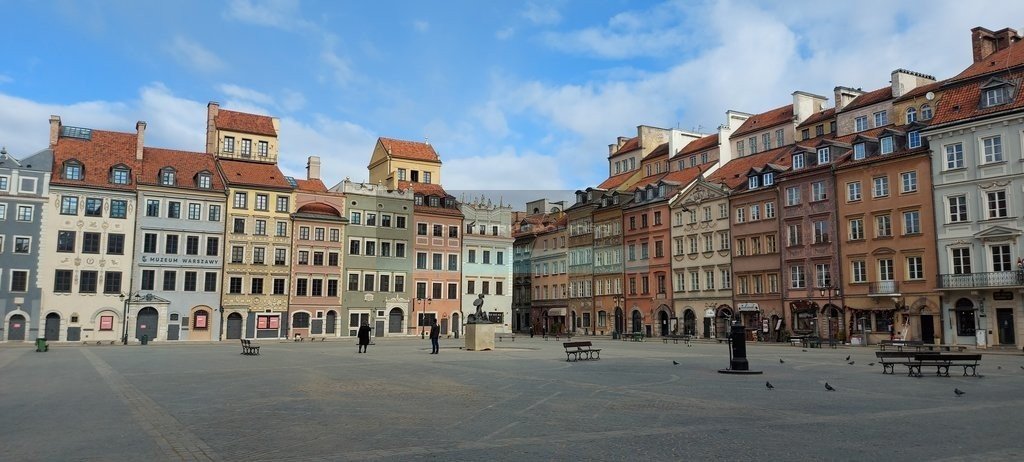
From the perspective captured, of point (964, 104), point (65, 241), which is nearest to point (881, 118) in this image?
point (964, 104)

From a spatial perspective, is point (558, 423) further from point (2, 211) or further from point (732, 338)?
point (2, 211)

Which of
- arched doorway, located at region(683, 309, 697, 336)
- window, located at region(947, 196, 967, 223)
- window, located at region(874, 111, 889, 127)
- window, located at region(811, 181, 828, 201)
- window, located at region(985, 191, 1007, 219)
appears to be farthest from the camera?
arched doorway, located at region(683, 309, 697, 336)

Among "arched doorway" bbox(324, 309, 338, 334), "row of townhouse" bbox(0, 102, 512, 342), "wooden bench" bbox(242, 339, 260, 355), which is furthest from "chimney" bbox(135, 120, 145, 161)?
"wooden bench" bbox(242, 339, 260, 355)

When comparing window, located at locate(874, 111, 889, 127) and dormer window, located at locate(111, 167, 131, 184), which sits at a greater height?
window, located at locate(874, 111, 889, 127)

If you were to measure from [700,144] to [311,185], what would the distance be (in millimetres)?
37412

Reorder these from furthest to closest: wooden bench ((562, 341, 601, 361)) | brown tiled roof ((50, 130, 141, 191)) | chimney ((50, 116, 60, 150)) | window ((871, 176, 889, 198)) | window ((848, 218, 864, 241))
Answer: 1. chimney ((50, 116, 60, 150))
2. brown tiled roof ((50, 130, 141, 191))
3. window ((848, 218, 864, 241))
4. window ((871, 176, 889, 198))
5. wooden bench ((562, 341, 601, 361))

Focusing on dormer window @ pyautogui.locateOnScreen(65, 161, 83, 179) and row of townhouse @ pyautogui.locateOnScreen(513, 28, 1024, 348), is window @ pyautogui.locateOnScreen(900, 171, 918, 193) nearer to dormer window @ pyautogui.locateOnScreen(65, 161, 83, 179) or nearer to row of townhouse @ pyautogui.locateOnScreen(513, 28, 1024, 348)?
row of townhouse @ pyautogui.locateOnScreen(513, 28, 1024, 348)

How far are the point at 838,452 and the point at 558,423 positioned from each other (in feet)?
14.9

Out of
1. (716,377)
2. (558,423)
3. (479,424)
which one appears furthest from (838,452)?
(716,377)

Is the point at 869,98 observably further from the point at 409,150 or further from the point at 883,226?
the point at 409,150

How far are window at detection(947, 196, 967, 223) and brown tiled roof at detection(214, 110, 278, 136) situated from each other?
5556 centimetres

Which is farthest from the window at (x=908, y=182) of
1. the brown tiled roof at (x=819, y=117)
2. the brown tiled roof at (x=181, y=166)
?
the brown tiled roof at (x=181, y=166)

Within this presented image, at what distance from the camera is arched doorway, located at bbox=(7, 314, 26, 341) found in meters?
57.1

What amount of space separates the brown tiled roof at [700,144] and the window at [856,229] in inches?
805
